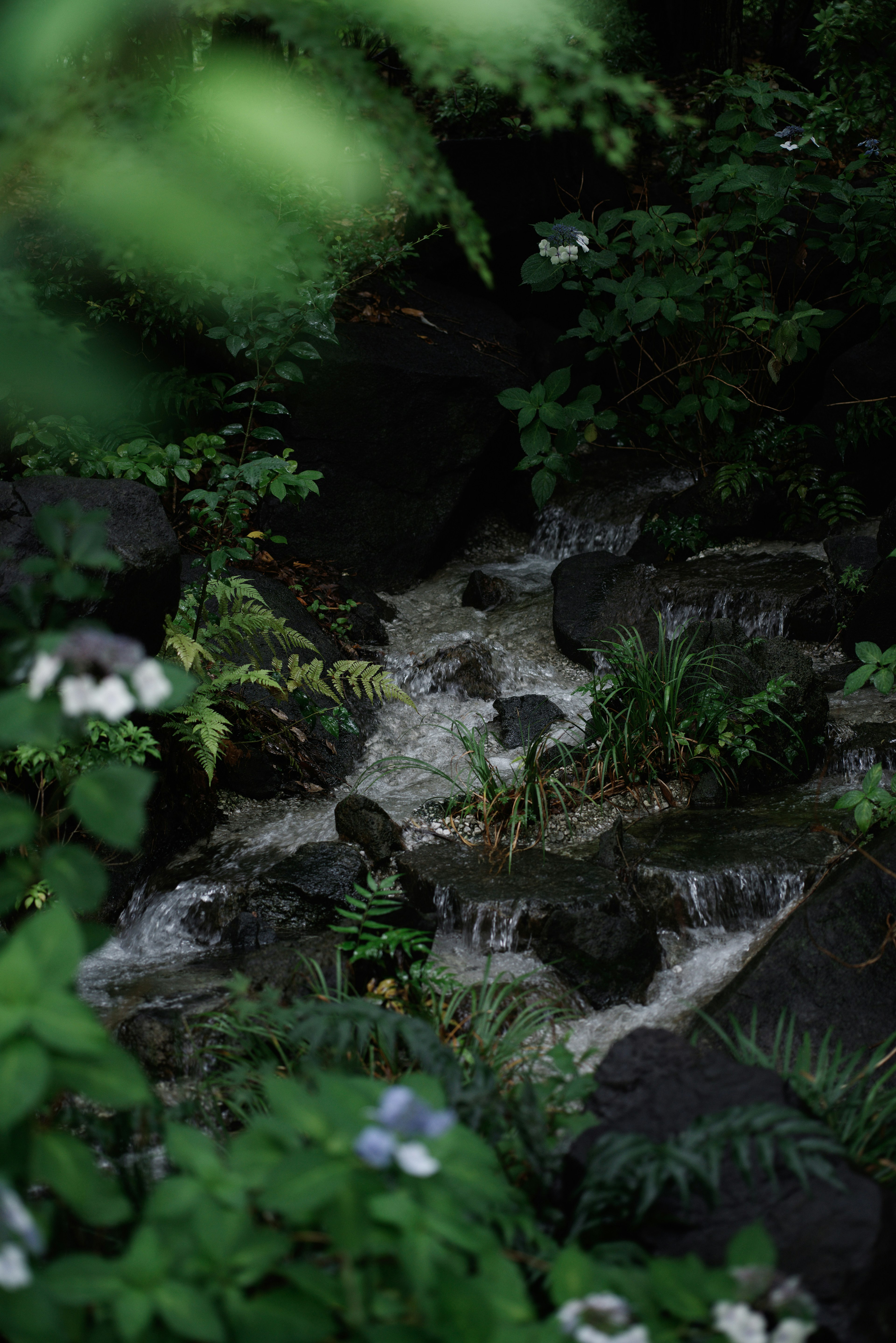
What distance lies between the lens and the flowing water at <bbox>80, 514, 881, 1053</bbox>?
11.3ft

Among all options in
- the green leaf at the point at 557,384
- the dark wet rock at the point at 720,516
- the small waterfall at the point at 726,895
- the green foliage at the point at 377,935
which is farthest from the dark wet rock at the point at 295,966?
the dark wet rock at the point at 720,516

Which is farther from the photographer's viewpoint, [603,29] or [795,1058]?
[603,29]

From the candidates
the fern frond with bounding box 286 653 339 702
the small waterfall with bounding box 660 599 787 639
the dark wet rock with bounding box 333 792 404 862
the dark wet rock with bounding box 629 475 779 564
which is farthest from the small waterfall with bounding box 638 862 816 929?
the dark wet rock with bounding box 629 475 779 564

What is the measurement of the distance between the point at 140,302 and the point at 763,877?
482cm

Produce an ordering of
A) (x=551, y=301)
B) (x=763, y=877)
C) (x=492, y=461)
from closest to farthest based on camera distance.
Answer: (x=763, y=877)
(x=492, y=461)
(x=551, y=301)

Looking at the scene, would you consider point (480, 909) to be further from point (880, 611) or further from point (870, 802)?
point (880, 611)

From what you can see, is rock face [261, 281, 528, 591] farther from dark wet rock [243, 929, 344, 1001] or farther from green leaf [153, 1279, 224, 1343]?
green leaf [153, 1279, 224, 1343]

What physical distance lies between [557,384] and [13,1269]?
19.8ft

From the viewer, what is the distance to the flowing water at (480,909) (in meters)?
3.46

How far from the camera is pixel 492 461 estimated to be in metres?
7.67

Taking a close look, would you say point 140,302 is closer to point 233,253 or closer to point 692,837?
point 692,837

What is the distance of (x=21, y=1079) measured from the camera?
1090 millimetres

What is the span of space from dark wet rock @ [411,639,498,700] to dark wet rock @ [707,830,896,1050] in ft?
10.1

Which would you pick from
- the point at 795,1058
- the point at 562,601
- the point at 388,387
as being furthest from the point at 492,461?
the point at 795,1058
